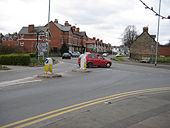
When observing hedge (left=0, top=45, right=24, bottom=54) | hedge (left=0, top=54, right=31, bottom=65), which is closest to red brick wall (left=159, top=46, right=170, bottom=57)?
hedge (left=0, top=45, right=24, bottom=54)

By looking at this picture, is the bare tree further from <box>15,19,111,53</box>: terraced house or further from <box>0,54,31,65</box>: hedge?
<box>0,54,31,65</box>: hedge

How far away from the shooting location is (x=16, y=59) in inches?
869

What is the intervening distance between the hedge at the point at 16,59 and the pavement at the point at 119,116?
16.9m

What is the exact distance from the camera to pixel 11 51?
109ft

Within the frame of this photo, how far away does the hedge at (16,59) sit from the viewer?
21.8 metres

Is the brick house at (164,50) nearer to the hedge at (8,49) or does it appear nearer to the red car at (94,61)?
the red car at (94,61)

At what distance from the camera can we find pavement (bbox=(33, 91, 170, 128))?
15.2ft

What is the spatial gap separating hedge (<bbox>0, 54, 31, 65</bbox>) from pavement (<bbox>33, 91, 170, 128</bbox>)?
16.9 metres

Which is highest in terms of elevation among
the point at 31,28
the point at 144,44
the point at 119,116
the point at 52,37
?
the point at 31,28

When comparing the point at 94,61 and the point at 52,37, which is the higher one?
the point at 52,37

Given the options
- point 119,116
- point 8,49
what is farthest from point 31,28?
point 119,116

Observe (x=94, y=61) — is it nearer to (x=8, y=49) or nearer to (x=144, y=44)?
(x=8, y=49)

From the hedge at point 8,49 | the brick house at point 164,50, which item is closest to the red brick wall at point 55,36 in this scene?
the hedge at point 8,49

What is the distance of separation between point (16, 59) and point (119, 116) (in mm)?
19098
